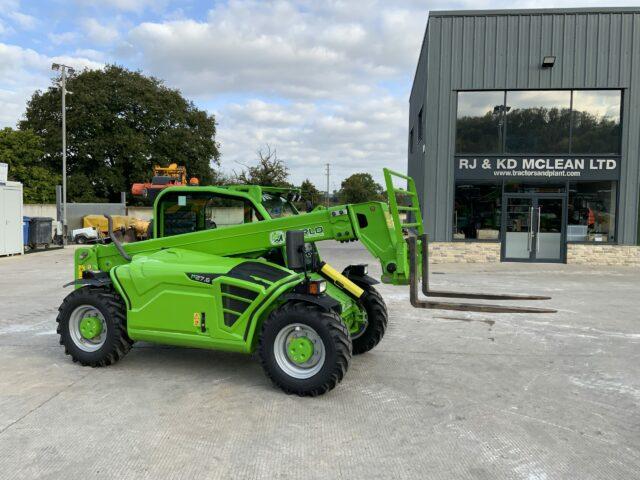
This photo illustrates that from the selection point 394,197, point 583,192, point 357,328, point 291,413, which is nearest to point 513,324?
point 357,328

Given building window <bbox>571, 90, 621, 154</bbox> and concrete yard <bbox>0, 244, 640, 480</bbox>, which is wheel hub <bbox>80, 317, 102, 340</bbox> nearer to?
concrete yard <bbox>0, 244, 640, 480</bbox>

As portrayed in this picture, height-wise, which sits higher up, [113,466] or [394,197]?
[394,197]

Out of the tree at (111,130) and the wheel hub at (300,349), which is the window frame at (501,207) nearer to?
the wheel hub at (300,349)

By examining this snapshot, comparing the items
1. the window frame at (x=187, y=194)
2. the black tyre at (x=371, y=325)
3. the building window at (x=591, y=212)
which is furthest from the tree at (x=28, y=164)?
the black tyre at (x=371, y=325)

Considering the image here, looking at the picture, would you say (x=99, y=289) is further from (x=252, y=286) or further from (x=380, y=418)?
(x=380, y=418)

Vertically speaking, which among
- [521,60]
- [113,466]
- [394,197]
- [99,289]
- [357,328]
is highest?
[521,60]

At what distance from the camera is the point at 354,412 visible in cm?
444

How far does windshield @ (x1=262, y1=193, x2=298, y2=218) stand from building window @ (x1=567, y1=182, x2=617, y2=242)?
13031mm

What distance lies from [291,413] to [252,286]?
120 centimetres

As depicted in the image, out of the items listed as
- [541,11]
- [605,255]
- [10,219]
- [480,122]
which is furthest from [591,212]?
[10,219]

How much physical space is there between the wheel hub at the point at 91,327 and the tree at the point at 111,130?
38.7 m

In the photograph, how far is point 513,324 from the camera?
7859 mm

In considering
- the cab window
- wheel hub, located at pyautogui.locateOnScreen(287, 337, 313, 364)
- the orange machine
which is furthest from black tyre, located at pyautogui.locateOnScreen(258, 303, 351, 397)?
the orange machine

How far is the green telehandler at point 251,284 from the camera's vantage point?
4777 mm
